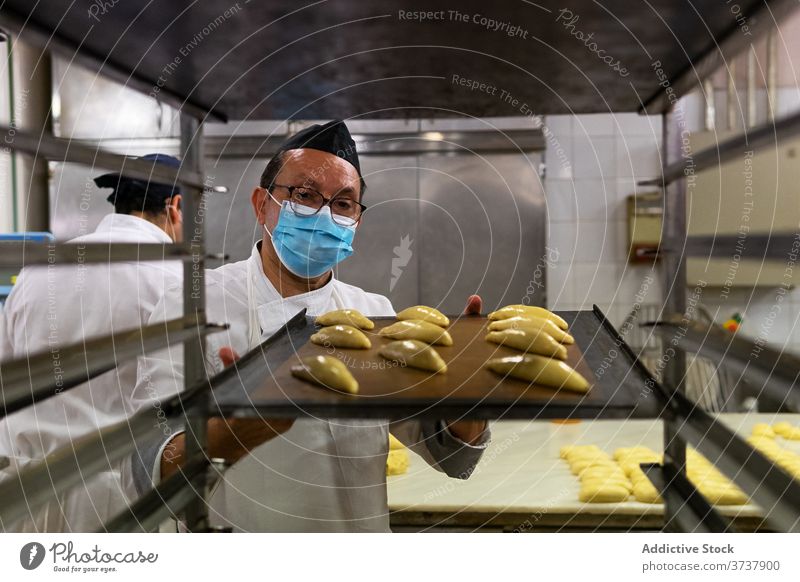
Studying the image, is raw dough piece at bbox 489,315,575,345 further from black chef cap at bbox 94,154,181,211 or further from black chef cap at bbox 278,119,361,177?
black chef cap at bbox 94,154,181,211

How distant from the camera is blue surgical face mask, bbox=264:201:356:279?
532 millimetres

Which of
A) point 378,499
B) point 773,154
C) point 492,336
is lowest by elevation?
point 378,499

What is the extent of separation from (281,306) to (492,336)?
0.61ft

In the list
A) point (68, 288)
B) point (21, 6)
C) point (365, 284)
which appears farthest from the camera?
point (68, 288)

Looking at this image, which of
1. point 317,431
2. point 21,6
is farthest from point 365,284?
point 21,6

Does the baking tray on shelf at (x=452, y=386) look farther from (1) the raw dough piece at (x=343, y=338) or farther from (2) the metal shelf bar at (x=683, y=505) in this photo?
(2) the metal shelf bar at (x=683, y=505)

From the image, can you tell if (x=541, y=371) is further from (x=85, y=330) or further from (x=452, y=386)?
(x=85, y=330)

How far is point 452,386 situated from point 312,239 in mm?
171

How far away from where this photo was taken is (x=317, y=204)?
1.76 ft

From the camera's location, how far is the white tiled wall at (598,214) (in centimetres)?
51

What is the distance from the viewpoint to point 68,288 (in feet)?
2.12

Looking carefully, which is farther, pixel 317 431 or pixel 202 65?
pixel 317 431

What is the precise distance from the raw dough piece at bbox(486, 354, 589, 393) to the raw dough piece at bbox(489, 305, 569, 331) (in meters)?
0.05
